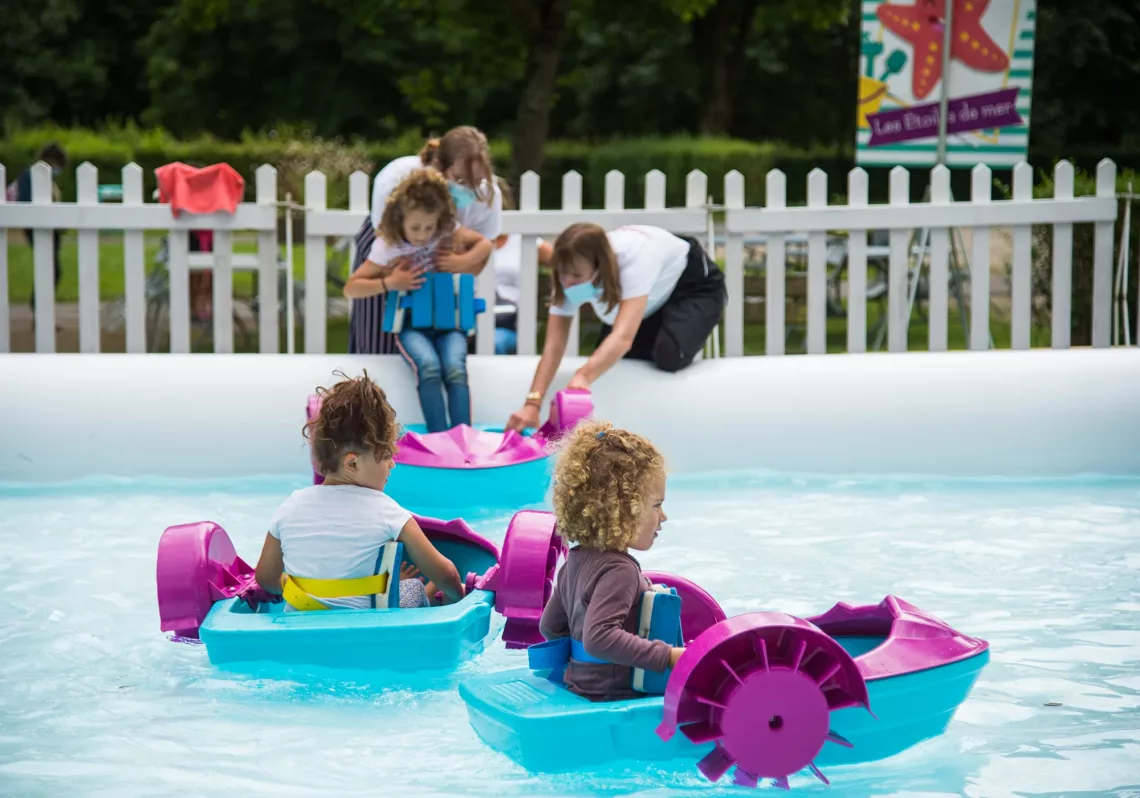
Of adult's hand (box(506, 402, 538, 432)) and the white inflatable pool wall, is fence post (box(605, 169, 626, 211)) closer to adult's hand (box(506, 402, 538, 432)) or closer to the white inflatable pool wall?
the white inflatable pool wall


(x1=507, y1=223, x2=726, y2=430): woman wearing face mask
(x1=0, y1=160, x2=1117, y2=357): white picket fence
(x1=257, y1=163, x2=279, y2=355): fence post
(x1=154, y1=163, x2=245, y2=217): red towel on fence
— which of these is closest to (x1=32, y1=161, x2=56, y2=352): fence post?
(x1=0, y1=160, x2=1117, y2=357): white picket fence

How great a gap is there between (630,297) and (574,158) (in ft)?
59.8

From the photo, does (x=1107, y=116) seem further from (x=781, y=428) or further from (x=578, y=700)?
(x=578, y=700)

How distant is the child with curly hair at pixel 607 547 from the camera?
265 cm

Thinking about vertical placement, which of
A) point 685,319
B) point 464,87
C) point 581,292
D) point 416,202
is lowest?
point 685,319

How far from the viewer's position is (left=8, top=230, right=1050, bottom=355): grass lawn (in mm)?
9648

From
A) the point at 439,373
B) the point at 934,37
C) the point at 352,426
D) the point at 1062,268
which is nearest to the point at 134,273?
the point at 439,373

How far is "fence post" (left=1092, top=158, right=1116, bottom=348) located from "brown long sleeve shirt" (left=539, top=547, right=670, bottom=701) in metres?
4.86

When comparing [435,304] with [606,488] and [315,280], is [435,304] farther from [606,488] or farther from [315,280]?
[606,488]

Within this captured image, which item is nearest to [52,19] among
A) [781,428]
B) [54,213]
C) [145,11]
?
[145,11]

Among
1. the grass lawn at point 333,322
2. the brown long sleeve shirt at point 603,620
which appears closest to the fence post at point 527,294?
the grass lawn at point 333,322

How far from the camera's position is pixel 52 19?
2978 centimetres

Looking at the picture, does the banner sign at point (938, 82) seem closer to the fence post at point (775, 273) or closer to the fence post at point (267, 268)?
the fence post at point (775, 273)

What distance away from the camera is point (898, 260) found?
22.6 ft
